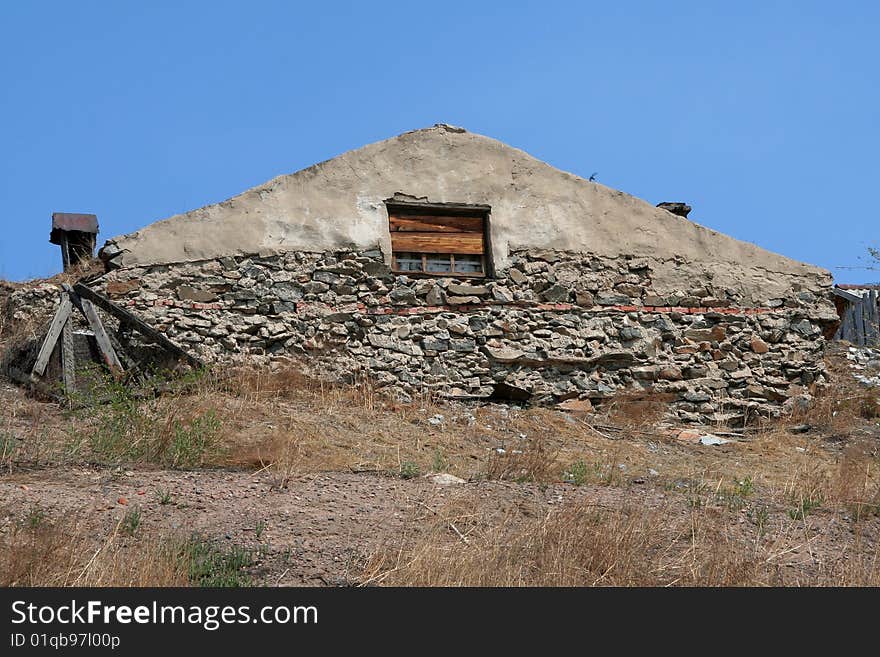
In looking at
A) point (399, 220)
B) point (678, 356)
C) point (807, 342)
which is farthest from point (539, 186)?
point (807, 342)

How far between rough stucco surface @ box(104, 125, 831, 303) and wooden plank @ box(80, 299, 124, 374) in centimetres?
70

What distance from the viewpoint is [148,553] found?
5613mm

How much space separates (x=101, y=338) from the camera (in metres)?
11.3

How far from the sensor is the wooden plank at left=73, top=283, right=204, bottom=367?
11445 millimetres

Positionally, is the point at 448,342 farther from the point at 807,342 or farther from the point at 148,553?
the point at 148,553

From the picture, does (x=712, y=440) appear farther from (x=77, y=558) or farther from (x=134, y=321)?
(x=77, y=558)

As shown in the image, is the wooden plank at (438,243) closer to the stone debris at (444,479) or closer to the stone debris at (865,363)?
the stone debris at (444,479)

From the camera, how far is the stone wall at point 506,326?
471 inches

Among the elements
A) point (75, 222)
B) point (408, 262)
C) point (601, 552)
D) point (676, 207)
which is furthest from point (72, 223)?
point (601, 552)

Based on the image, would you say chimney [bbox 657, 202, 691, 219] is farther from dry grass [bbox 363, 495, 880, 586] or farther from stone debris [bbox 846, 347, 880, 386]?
dry grass [bbox 363, 495, 880, 586]

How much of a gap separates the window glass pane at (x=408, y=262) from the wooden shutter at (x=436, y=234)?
0.07m

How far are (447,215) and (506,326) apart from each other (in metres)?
1.71

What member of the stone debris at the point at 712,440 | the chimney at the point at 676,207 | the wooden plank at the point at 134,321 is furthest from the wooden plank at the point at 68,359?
the chimney at the point at 676,207

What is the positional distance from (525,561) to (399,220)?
7613mm
